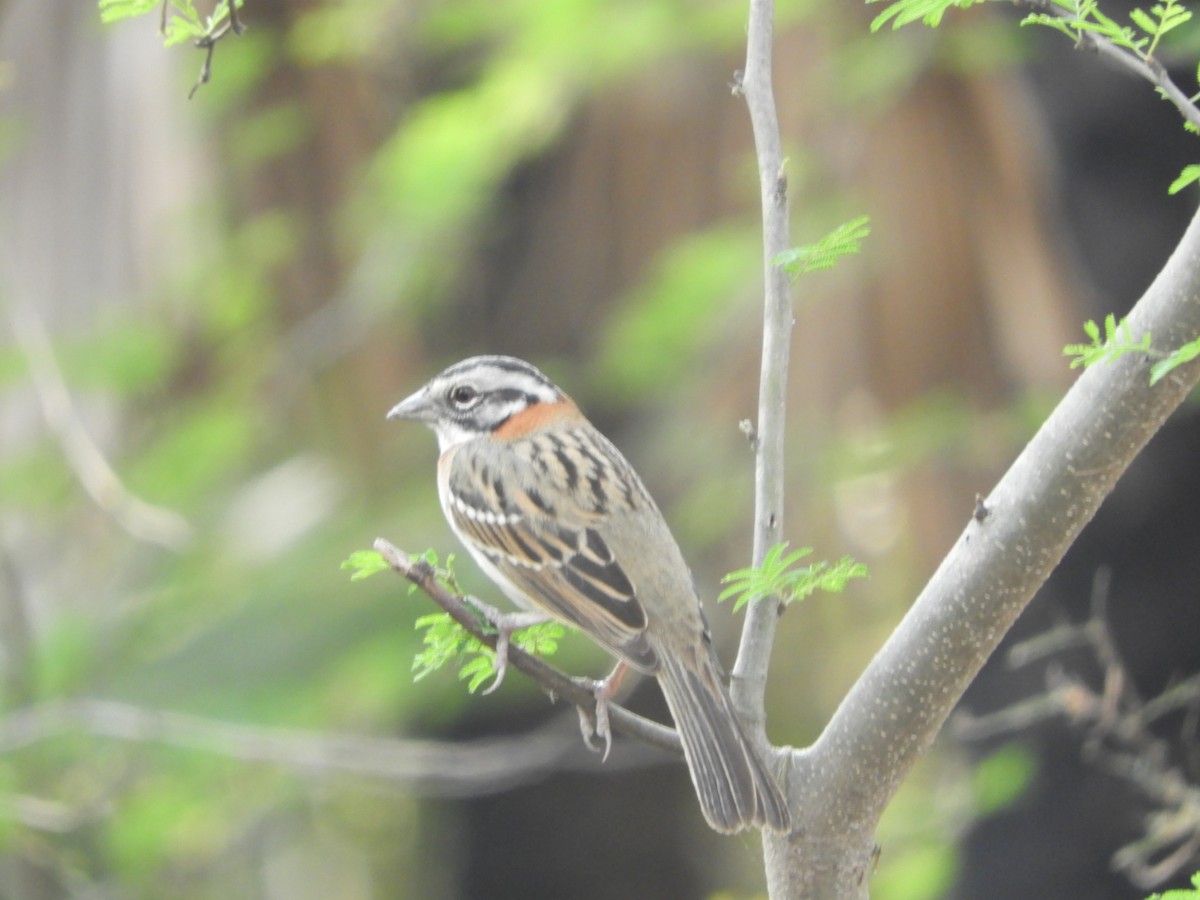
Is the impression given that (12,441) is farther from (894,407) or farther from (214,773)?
(894,407)

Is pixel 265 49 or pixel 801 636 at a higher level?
pixel 265 49

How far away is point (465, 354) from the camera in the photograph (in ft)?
31.1

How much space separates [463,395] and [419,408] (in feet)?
0.43

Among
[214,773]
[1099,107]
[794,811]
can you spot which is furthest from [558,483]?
[1099,107]

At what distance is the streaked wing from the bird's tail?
0.38ft

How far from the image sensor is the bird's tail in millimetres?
2545

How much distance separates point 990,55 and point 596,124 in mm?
3141

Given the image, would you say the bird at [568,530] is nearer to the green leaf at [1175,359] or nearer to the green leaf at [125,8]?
the green leaf at [1175,359]

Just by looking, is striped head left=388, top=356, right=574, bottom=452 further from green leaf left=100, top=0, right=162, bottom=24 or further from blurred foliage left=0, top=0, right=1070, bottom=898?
blurred foliage left=0, top=0, right=1070, bottom=898

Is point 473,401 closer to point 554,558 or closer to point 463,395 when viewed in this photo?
point 463,395

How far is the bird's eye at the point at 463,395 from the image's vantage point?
427cm

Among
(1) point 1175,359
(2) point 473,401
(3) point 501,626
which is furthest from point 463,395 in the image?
(1) point 1175,359

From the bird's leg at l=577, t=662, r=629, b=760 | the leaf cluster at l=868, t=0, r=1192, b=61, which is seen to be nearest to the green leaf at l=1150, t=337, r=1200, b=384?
the leaf cluster at l=868, t=0, r=1192, b=61

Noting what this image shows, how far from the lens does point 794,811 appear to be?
8.20 feet
